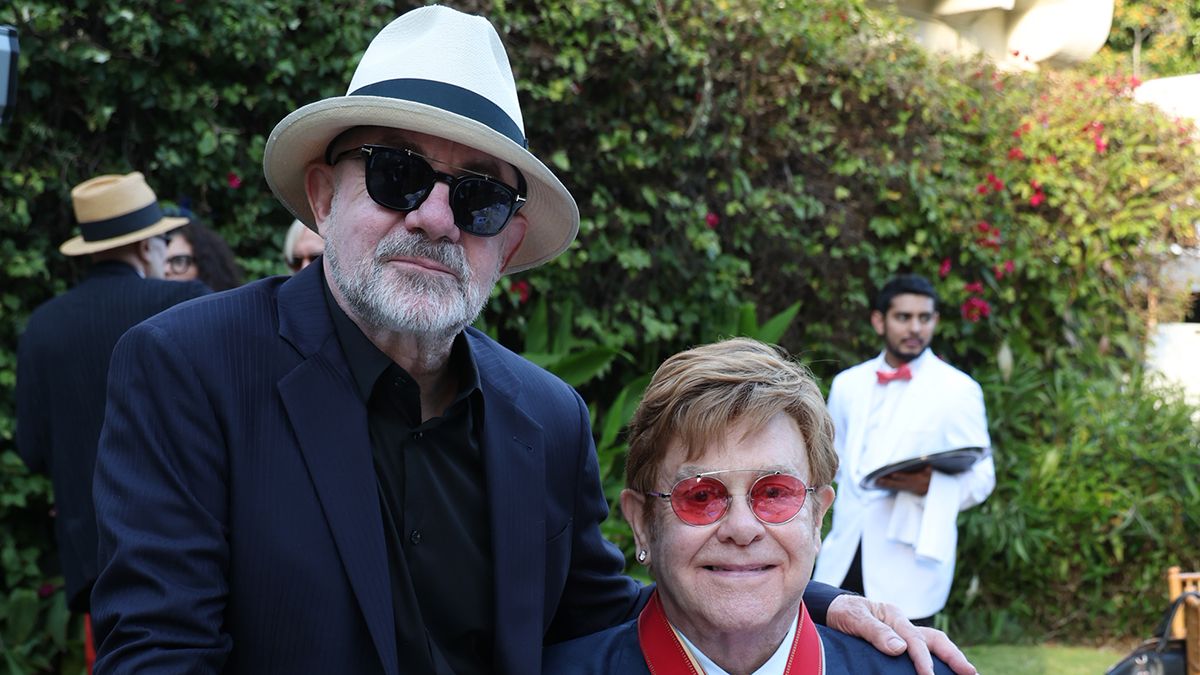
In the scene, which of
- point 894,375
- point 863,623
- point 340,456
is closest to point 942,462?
point 894,375

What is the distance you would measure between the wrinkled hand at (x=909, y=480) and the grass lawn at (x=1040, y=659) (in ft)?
6.40

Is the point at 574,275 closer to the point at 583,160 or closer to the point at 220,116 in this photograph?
the point at 583,160

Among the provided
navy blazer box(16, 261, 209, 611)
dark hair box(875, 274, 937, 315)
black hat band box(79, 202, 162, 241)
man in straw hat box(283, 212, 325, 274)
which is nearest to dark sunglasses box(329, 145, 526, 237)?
navy blazer box(16, 261, 209, 611)

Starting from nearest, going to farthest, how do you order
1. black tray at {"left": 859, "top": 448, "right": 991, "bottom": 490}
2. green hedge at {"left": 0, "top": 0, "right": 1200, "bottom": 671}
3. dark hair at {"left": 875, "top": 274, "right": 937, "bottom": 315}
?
green hedge at {"left": 0, "top": 0, "right": 1200, "bottom": 671}
black tray at {"left": 859, "top": 448, "right": 991, "bottom": 490}
dark hair at {"left": 875, "top": 274, "right": 937, "bottom": 315}

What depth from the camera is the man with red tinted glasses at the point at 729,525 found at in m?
2.17

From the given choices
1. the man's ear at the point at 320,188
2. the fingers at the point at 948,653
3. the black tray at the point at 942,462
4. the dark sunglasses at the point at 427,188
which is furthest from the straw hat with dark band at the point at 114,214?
the black tray at the point at 942,462

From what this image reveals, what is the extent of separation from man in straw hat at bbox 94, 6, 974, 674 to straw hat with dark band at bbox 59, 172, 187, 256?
2.02 metres

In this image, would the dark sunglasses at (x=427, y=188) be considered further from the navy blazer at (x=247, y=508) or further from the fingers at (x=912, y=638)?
the fingers at (x=912, y=638)

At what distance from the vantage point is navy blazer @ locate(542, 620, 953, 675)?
7.38ft

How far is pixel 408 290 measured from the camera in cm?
196

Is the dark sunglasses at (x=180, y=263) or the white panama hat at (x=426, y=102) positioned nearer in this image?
the white panama hat at (x=426, y=102)

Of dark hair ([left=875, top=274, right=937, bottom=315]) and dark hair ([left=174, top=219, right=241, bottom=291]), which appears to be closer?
dark hair ([left=174, top=219, right=241, bottom=291])

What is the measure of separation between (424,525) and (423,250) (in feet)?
1.55

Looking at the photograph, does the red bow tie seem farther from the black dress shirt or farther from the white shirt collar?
the black dress shirt
